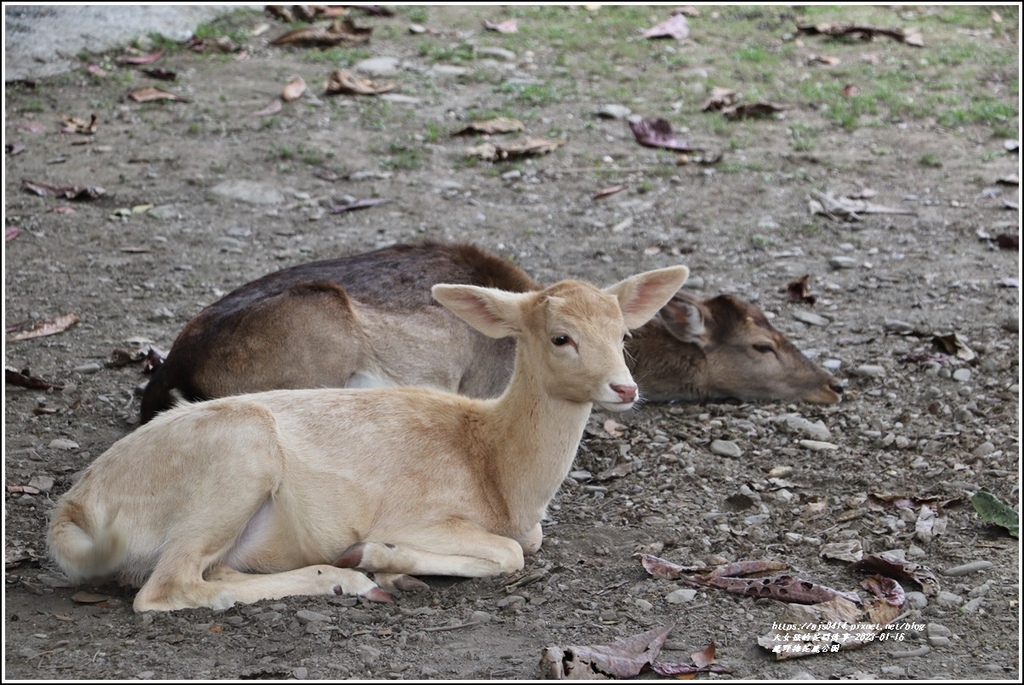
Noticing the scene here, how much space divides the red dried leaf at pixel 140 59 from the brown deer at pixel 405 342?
268 inches

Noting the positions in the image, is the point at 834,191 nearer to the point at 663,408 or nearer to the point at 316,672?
the point at 663,408

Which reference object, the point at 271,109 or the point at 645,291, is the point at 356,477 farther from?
the point at 271,109

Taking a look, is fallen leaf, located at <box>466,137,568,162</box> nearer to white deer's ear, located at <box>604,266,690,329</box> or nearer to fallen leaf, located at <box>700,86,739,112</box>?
fallen leaf, located at <box>700,86,739,112</box>

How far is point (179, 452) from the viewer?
16.9 ft

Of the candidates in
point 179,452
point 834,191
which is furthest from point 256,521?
point 834,191

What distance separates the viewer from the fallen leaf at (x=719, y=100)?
1270cm

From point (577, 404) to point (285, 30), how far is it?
33.6ft

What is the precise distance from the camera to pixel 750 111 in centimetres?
1262

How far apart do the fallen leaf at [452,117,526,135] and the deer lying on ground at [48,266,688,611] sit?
21.1 feet

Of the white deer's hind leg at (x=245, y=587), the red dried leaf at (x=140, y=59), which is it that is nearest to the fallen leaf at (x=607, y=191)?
the red dried leaf at (x=140, y=59)

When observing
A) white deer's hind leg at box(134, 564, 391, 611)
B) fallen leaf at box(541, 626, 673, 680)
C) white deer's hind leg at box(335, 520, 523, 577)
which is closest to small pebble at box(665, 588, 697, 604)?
fallen leaf at box(541, 626, 673, 680)

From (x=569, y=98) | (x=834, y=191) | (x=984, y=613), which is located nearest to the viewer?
(x=984, y=613)

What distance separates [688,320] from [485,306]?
2.90 metres

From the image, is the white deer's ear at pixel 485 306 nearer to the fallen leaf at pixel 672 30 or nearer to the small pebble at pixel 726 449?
the small pebble at pixel 726 449
